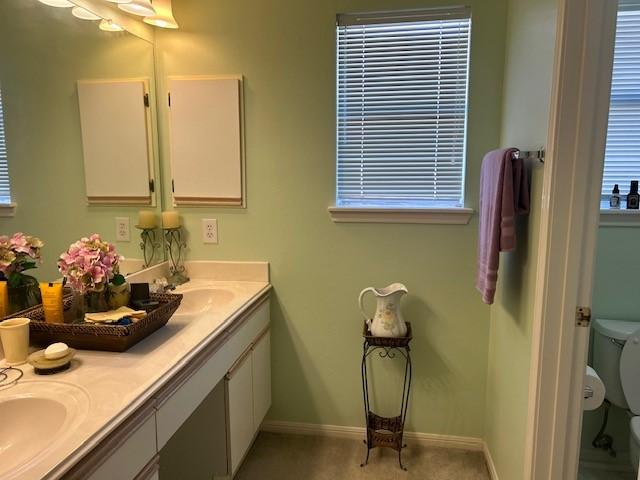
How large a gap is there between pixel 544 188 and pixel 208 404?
5.01 feet

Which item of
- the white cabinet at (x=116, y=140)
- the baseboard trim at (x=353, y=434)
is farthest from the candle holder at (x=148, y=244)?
the baseboard trim at (x=353, y=434)

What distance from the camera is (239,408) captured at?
6.24ft

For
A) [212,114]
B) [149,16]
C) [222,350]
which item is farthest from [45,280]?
[149,16]

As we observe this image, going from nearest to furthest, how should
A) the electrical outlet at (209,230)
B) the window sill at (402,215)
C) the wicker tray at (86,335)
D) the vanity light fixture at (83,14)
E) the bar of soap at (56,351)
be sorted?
1. the bar of soap at (56,351)
2. the wicker tray at (86,335)
3. the vanity light fixture at (83,14)
4. the window sill at (402,215)
5. the electrical outlet at (209,230)

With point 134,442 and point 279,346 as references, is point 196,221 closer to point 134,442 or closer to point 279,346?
point 279,346

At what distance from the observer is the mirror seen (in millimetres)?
1423

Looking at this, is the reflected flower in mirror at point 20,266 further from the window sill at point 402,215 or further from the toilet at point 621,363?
the toilet at point 621,363

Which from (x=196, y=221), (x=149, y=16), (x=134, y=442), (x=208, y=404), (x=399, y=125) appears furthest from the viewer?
(x=196, y=221)

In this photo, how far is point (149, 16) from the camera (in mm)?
2047

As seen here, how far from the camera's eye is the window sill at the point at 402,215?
7.01 feet

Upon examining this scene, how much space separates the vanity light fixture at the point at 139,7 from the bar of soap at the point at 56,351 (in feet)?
4.94

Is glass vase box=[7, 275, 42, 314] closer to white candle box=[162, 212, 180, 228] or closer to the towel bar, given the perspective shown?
white candle box=[162, 212, 180, 228]

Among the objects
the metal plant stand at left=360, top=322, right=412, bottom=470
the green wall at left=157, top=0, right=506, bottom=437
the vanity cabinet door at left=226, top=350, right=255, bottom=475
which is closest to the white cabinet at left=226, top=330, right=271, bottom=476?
the vanity cabinet door at left=226, top=350, right=255, bottom=475

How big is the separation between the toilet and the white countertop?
70.4 inches
